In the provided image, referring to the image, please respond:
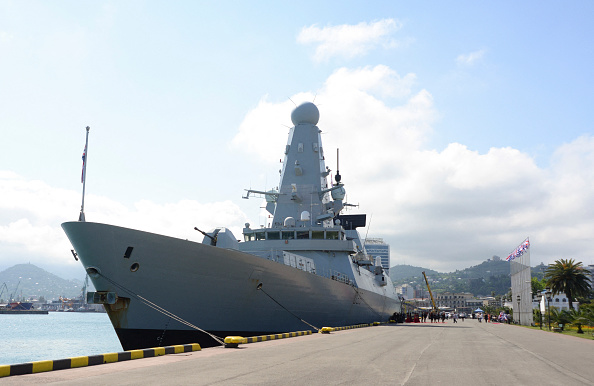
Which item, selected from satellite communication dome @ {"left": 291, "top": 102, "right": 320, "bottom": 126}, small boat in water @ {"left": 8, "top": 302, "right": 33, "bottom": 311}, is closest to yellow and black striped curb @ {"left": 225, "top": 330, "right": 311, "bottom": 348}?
satellite communication dome @ {"left": 291, "top": 102, "right": 320, "bottom": 126}

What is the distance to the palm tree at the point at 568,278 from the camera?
40875 mm

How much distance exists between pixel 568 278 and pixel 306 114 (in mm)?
26930

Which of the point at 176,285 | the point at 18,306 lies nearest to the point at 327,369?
the point at 176,285

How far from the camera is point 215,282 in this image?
611 inches

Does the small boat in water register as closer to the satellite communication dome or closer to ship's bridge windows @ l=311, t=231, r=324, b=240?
the satellite communication dome

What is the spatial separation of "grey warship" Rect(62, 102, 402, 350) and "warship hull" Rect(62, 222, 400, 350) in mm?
28

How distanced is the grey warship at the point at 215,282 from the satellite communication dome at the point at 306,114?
7.77 metres

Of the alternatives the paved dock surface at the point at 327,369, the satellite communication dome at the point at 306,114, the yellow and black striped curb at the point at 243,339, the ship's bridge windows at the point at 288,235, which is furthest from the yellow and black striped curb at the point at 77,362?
the satellite communication dome at the point at 306,114

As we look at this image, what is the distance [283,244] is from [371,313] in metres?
11.8

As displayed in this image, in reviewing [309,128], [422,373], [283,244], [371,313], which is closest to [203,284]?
[422,373]

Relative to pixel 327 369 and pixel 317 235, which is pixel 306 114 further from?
pixel 327 369

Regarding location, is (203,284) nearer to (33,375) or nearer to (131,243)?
(131,243)

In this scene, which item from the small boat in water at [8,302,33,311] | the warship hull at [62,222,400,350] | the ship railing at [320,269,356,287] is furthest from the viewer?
the small boat in water at [8,302,33,311]

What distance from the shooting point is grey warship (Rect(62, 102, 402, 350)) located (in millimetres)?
13469
